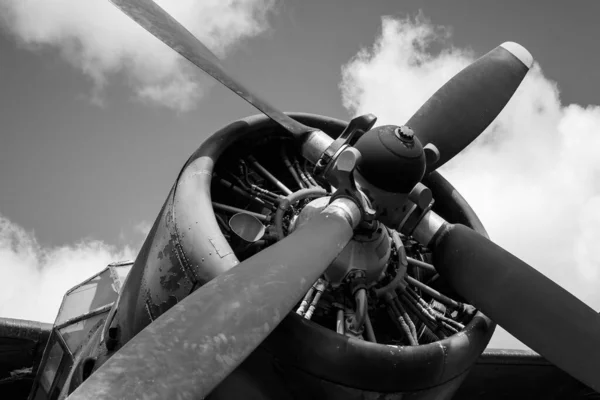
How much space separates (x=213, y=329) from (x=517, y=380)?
18.2 feet

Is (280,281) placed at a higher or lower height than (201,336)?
higher

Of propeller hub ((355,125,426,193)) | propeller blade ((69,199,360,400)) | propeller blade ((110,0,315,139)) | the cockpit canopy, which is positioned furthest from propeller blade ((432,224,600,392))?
the cockpit canopy

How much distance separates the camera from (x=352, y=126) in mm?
6203

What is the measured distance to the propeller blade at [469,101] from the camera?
6625mm

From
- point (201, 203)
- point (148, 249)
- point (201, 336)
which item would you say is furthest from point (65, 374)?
point (201, 336)

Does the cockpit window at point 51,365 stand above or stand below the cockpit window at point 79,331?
below

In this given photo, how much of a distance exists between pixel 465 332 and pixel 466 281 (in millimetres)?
478

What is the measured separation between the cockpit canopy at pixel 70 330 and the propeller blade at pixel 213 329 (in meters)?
4.08

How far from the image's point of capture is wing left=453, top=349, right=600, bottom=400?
7.43 m

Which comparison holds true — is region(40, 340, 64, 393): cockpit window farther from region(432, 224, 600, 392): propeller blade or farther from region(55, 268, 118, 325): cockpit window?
region(432, 224, 600, 392): propeller blade

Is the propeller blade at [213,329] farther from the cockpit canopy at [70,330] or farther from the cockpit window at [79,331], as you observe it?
the cockpit window at [79,331]

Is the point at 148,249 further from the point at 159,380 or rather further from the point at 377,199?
the point at 159,380

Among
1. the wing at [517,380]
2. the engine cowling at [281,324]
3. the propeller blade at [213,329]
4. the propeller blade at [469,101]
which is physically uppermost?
the propeller blade at [469,101]

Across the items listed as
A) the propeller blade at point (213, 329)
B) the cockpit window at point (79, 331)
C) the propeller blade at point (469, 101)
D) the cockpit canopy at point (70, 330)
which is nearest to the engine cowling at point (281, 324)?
the propeller blade at point (213, 329)
